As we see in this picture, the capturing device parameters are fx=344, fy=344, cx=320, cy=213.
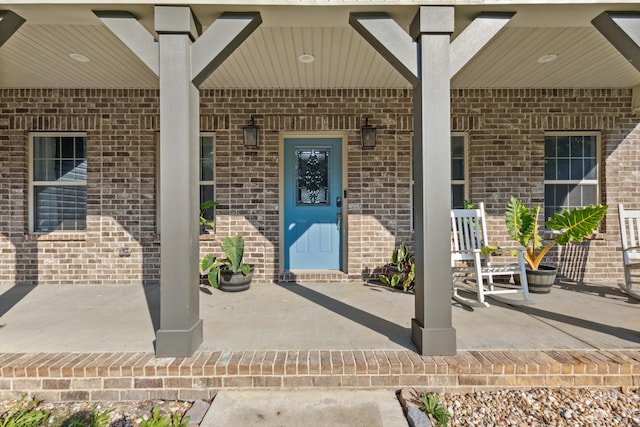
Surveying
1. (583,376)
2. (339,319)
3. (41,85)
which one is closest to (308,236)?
(339,319)

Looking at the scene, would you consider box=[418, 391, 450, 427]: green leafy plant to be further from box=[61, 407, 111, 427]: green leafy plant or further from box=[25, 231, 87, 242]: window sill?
box=[25, 231, 87, 242]: window sill

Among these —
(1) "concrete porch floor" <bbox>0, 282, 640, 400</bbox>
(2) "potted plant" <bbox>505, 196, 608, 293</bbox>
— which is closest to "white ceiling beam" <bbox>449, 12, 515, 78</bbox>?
(1) "concrete porch floor" <bbox>0, 282, 640, 400</bbox>

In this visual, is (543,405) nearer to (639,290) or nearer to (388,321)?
(388,321)

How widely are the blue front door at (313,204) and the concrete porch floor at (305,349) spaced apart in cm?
115

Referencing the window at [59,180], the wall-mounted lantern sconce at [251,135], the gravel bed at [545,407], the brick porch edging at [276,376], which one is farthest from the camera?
the window at [59,180]

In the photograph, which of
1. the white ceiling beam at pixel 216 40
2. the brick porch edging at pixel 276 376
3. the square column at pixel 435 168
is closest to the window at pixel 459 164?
the square column at pixel 435 168

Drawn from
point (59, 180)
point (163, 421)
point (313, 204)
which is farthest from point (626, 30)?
point (59, 180)

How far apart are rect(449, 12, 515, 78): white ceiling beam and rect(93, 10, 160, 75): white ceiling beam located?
195cm

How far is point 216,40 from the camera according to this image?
2.29m

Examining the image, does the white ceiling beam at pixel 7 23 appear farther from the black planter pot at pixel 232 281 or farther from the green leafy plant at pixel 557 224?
the green leafy plant at pixel 557 224

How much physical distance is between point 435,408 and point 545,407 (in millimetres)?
648

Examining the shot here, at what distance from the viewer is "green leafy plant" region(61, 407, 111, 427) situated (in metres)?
1.81

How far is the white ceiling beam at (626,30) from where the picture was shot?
228 cm

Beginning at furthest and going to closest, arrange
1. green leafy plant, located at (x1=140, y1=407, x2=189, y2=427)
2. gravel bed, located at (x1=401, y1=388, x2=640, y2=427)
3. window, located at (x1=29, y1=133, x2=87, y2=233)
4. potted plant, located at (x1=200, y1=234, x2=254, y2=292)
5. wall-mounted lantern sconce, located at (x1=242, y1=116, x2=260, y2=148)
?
window, located at (x1=29, y1=133, x2=87, y2=233)
wall-mounted lantern sconce, located at (x1=242, y1=116, x2=260, y2=148)
potted plant, located at (x1=200, y1=234, x2=254, y2=292)
gravel bed, located at (x1=401, y1=388, x2=640, y2=427)
green leafy plant, located at (x1=140, y1=407, x2=189, y2=427)
